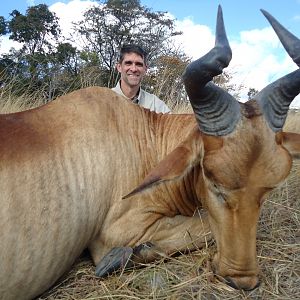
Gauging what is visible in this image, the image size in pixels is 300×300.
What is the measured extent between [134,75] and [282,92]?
11.8 feet

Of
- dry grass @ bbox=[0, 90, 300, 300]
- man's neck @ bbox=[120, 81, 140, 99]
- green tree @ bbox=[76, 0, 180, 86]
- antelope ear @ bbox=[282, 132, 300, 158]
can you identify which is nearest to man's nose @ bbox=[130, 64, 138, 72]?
man's neck @ bbox=[120, 81, 140, 99]

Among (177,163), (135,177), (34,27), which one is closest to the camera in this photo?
(177,163)

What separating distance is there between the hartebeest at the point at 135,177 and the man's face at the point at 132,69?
2558 mm

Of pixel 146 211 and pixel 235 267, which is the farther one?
pixel 146 211

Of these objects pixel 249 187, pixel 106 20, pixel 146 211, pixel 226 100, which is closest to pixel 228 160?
pixel 249 187

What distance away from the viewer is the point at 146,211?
396cm

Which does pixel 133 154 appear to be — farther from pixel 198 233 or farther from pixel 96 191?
pixel 198 233

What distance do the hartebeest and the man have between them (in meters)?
2.58

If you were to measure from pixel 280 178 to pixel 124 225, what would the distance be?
131 cm

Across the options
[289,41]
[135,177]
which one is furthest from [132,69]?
[289,41]

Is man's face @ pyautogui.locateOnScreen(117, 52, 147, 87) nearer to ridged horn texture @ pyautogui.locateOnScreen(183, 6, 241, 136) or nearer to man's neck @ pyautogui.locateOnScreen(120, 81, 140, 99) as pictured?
man's neck @ pyautogui.locateOnScreen(120, 81, 140, 99)

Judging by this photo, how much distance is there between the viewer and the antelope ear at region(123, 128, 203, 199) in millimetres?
3164

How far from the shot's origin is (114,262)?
3766 millimetres

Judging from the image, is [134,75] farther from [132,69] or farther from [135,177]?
[135,177]
